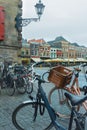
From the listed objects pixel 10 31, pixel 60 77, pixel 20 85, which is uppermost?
pixel 10 31

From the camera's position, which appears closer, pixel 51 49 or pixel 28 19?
pixel 28 19

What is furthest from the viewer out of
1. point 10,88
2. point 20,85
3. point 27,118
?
point 20,85

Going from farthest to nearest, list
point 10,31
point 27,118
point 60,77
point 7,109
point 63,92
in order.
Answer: point 10,31 < point 7,109 < point 63,92 < point 60,77 < point 27,118

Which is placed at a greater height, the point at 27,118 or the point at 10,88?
the point at 27,118

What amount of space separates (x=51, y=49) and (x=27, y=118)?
8760 centimetres

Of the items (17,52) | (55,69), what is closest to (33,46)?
(17,52)

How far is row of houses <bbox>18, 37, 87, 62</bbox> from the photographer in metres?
81.0

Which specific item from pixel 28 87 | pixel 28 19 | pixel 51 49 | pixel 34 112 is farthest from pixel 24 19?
pixel 51 49

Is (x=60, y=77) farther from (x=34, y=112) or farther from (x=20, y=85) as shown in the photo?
(x=20, y=85)

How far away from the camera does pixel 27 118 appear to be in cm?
505

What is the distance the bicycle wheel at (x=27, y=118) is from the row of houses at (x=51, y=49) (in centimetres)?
7033

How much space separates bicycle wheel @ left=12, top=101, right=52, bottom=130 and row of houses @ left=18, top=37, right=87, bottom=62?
7033 centimetres

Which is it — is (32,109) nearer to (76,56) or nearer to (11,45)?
(11,45)

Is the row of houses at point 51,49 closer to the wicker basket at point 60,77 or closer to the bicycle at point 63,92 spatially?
the bicycle at point 63,92
